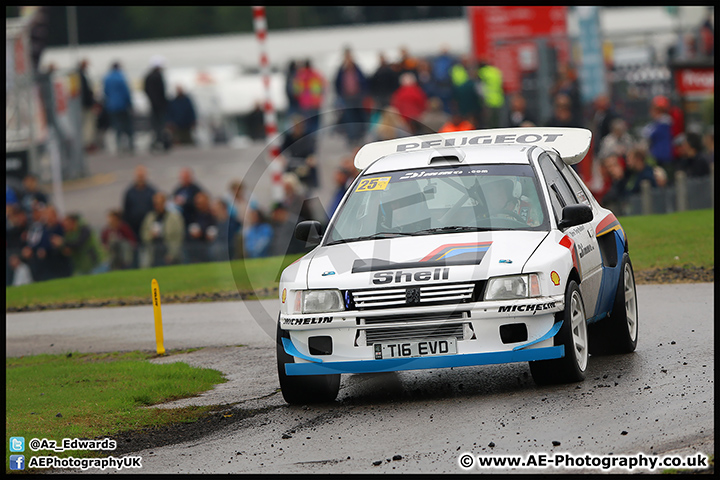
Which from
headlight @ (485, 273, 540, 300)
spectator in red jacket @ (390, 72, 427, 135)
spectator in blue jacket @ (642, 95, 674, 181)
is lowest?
headlight @ (485, 273, 540, 300)

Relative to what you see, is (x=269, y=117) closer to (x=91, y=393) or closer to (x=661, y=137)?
(x=661, y=137)

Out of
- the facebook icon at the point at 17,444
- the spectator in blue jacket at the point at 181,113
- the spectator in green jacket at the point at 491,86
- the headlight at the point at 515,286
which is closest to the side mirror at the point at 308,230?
the headlight at the point at 515,286

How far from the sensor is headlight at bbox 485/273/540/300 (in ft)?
25.7

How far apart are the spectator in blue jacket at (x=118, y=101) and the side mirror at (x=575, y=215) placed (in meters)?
23.8

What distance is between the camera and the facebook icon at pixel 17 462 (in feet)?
23.7

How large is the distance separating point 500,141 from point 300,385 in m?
3.33

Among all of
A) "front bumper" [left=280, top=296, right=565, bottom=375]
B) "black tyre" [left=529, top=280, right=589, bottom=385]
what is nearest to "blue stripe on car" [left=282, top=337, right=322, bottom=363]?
"front bumper" [left=280, top=296, right=565, bottom=375]

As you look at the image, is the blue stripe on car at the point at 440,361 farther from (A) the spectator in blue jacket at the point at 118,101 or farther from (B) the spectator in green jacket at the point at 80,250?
(A) the spectator in blue jacket at the point at 118,101

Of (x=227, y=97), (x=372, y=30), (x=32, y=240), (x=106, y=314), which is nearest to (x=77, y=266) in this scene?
(x=32, y=240)

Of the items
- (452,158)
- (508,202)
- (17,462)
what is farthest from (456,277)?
(17,462)

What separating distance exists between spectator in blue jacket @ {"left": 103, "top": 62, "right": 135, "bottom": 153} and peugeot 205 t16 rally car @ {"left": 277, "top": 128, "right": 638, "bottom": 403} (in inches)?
876

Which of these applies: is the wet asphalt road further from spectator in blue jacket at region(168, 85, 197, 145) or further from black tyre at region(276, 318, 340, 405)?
spectator in blue jacket at region(168, 85, 197, 145)

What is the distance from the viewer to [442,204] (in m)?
8.99

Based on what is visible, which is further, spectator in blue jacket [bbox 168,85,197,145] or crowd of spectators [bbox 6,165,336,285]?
spectator in blue jacket [bbox 168,85,197,145]
